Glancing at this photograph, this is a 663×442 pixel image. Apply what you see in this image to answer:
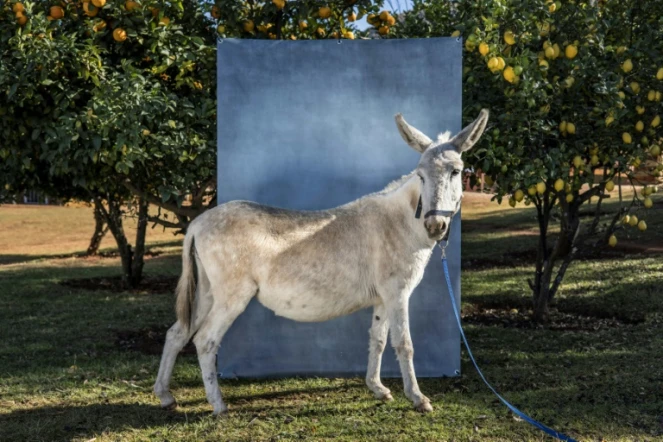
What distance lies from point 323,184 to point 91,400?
2.60 metres

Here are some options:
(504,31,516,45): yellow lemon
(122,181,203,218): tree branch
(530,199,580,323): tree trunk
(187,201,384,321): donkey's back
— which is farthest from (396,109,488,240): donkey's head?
(530,199,580,323): tree trunk

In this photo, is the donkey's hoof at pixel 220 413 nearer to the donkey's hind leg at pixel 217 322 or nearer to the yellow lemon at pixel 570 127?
the donkey's hind leg at pixel 217 322

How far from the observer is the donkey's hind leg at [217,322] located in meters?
5.48

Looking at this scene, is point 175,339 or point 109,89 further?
point 109,89

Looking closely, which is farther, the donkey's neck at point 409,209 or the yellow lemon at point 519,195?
the yellow lemon at point 519,195

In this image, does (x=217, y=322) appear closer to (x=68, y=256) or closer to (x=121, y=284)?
(x=121, y=284)

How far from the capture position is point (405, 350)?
18.5 ft

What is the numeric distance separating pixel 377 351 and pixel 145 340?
3.31m

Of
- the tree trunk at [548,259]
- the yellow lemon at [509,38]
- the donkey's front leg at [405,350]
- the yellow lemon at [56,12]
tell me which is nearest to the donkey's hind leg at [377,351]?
Result: the donkey's front leg at [405,350]

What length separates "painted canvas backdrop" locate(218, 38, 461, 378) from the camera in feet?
21.2

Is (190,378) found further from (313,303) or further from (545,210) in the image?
(545,210)

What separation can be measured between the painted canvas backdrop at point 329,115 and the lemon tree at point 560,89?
612 millimetres

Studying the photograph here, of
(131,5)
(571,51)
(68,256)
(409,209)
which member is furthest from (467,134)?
(68,256)

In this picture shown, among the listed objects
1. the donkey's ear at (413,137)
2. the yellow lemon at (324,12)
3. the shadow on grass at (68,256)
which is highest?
the yellow lemon at (324,12)
